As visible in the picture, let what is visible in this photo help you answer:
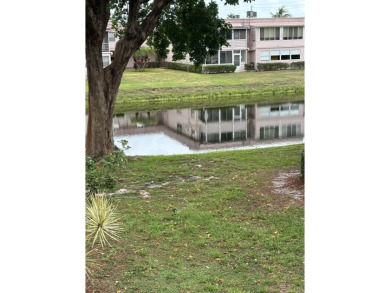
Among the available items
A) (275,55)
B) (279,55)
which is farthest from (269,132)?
(279,55)

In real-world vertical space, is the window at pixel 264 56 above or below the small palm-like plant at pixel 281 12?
below

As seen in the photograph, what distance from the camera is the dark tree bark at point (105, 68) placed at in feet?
37.6

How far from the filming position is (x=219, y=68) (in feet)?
132

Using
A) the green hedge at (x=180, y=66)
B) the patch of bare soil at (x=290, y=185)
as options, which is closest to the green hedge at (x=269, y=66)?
the green hedge at (x=180, y=66)

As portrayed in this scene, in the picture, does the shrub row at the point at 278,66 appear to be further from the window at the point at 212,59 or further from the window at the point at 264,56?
the window at the point at 212,59

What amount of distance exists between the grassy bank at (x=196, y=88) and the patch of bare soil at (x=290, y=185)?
17.3 metres

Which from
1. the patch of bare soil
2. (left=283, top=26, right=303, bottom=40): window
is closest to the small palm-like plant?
(left=283, top=26, right=303, bottom=40): window

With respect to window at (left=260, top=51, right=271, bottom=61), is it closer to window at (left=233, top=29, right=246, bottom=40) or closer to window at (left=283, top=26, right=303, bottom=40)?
window at (left=233, top=29, right=246, bottom=40)

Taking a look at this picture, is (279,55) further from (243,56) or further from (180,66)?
(180,66)

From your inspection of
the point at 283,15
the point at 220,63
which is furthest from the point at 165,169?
the point at 283,15

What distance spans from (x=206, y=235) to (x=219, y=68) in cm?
3380

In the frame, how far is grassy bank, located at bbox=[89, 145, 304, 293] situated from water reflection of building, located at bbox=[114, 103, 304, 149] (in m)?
6.50

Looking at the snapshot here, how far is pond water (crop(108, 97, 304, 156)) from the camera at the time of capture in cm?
1708
